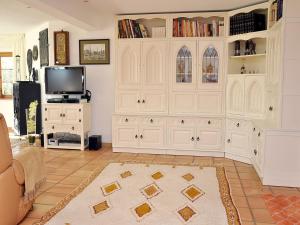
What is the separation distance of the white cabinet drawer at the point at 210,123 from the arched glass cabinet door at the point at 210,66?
0.61 meters

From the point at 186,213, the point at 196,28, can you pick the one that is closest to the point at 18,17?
the point at 196,28

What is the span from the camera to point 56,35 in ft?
18.2

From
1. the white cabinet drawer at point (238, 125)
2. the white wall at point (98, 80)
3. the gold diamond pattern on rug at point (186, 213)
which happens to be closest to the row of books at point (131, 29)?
the white wall at point (98, 80)

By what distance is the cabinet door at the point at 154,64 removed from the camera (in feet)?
15.8

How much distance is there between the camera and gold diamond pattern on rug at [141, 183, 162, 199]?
125 inches

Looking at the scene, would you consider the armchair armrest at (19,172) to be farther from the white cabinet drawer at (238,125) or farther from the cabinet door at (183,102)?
the white cabinet drawer at (238,125)

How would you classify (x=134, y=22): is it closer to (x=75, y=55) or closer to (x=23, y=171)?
(x=75, y=55)

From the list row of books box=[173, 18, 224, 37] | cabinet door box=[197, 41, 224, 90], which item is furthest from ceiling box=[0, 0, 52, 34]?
cabinet door box=[197, 41, 224, 90]

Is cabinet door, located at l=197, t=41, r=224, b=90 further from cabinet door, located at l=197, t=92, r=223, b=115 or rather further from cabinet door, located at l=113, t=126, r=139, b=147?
cabinet door, located at l=113, t=126, r=139, b=147

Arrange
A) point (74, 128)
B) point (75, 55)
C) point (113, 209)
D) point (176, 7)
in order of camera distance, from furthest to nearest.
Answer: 1. point (75, 55)
2. point (74, 128)
3. point (176, 7)
4. point (113, 209)

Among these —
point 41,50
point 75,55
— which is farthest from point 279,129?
point 41,50

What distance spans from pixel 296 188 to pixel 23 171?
2.95 m

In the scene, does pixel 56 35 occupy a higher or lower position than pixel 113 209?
higher

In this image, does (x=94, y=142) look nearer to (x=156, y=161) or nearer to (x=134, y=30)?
(x=156, y=161)
